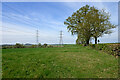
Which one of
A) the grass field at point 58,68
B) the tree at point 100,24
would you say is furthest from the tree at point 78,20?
the grass field at point 58,68

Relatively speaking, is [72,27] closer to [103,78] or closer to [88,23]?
[88,23]

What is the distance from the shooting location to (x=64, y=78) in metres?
3.27

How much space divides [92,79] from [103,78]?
540mm

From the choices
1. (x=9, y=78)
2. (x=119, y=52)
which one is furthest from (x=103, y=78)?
(x=119, y=52)

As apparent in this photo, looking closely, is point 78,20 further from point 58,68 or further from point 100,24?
point 58,68

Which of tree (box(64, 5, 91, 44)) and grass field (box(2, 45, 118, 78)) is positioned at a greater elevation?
tree (box(64, 5, 91, 44))

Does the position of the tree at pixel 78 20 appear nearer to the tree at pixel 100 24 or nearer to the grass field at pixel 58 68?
the tree at pixel 100 24

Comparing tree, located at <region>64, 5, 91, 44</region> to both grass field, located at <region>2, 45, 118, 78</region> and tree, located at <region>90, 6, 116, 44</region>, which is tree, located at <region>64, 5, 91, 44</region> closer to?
tree, located at <region>90, 6, 116, 44</region>

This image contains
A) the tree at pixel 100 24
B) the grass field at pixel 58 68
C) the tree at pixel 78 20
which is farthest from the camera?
the tree at pixel 78 20

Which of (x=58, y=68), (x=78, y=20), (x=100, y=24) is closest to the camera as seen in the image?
(x=58, y=68)

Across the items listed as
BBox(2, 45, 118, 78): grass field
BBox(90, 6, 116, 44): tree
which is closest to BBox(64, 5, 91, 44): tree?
BBox(90, 6, 116, 44): tree

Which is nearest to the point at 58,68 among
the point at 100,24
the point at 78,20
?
the point at 100,24

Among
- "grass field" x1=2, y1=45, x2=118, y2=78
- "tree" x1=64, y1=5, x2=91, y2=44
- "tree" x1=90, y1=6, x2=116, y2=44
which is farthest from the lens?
"tree" x1=64, y1=5, x2=91, y2=44

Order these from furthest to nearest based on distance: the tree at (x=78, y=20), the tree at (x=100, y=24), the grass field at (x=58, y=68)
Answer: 1. the tree at (x=78, y=20)
2. the tree at (x=100, y=24)
3. the grass field at (x=58, y=68)
